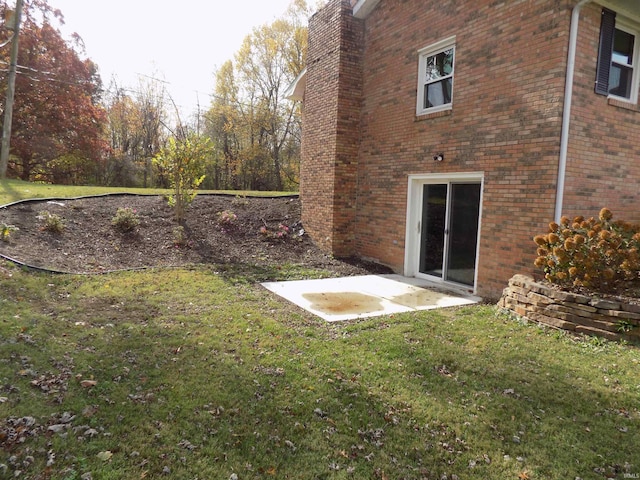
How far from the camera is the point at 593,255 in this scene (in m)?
5.22

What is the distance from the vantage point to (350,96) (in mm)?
9797

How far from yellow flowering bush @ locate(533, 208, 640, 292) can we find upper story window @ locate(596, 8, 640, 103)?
2327 millimetres

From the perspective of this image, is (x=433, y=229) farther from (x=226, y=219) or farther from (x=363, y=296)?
(x=226, y=219)

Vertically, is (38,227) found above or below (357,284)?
above

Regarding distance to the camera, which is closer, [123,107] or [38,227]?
[38,227]

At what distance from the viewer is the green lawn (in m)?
2.67

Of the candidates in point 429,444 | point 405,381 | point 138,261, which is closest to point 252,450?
point 429,444

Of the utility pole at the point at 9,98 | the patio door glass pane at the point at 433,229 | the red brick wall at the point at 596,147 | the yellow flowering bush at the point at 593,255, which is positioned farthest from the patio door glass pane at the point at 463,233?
the utility pole at the point at 9,98

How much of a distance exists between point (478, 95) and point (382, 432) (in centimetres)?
609

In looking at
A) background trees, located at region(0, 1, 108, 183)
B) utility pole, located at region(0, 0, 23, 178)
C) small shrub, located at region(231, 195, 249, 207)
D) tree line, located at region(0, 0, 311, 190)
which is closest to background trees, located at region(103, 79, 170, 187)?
tree line, located at region(0, 0, 311, 190)

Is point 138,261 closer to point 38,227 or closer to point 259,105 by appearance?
point 38,227

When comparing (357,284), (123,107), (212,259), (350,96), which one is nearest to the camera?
(357,284)

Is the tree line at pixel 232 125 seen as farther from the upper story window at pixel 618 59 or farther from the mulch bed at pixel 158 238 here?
the upper story window at pixel 618 59

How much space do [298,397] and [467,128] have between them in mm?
5794
